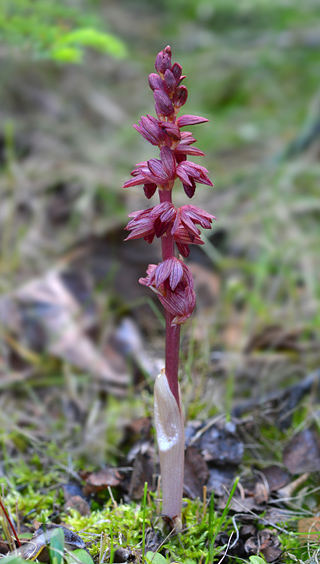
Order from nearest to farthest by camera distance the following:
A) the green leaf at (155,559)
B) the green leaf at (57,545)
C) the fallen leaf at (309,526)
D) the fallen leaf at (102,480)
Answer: the green leaf at (57,545) → the green leaf at (155,559) → the fallen leaf at (309,526) → the fallen leaf at (102,480)

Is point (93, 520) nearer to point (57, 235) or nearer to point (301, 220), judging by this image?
point (57, 235)

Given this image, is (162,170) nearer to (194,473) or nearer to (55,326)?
(194,473)

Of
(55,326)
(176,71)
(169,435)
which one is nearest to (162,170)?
(176,71)

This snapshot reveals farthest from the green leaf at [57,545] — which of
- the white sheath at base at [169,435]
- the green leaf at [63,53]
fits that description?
the green leaf at [63,53]

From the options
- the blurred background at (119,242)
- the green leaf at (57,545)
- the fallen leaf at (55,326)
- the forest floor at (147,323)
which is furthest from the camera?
the fallen leaf at (55,326)

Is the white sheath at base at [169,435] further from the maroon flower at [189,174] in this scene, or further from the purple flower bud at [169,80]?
the purple flower bud at [169,80]

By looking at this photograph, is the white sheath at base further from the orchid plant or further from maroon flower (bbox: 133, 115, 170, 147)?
maroon flower (bbox: 133, 115, 170, 147)
